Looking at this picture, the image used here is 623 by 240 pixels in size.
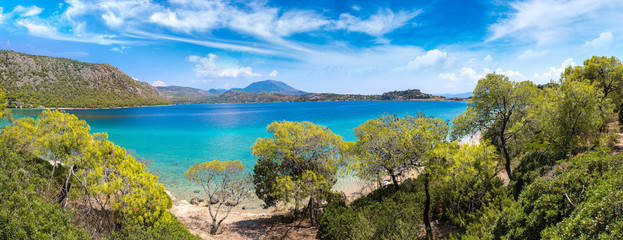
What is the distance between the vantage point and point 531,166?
15.3 m

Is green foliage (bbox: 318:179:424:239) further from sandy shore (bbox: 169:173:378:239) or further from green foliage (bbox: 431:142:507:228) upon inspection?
sandy shore (bbox: 169:173:378:239)

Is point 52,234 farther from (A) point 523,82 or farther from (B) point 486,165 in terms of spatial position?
(A) point 523,82

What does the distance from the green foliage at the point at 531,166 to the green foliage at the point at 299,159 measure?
1161 cm

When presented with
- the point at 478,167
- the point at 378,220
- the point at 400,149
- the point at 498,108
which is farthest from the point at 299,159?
the point at 498,108

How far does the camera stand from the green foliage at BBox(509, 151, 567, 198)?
14.2 m

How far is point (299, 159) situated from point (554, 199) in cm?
1449

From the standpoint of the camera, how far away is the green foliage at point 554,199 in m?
8.00

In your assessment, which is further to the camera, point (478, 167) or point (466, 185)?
point (478, 167)

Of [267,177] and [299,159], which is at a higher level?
[299,159]

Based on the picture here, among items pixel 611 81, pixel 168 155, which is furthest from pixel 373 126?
pixel 168 155

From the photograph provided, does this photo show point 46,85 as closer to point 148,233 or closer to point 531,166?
point 148,233

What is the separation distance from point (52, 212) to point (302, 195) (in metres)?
13.2

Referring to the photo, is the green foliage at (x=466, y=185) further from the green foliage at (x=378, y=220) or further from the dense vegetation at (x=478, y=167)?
the green foliage at (x=378, y=220)

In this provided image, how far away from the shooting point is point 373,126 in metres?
20.4
